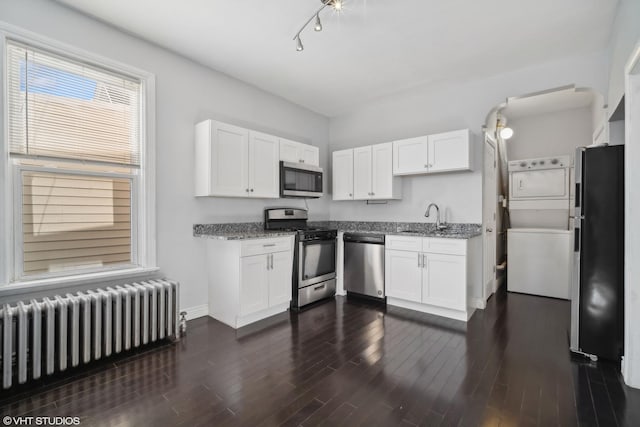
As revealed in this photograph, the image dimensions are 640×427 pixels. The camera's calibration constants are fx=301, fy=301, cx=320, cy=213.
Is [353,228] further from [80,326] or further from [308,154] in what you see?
[80,326]

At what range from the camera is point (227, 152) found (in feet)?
10.8

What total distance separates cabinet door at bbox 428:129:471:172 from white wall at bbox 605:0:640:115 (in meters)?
1.24

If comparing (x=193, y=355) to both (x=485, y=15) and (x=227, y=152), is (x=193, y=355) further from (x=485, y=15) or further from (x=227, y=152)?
(x=485, y=15)

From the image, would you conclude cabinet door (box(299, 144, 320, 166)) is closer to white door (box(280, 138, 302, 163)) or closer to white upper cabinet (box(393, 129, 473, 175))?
white door (box(280, 138, 302, 163))

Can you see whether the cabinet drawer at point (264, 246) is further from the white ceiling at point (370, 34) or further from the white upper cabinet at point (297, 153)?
the white ceiling at point (370, 34)

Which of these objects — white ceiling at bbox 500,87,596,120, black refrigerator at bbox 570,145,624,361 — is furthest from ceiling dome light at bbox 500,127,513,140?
black refrigerator at bbox 570,145,624,361

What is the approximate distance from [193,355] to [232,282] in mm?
775

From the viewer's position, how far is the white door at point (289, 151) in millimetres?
3899

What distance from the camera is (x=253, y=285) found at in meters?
3.15

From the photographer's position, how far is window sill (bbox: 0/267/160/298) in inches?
87.0

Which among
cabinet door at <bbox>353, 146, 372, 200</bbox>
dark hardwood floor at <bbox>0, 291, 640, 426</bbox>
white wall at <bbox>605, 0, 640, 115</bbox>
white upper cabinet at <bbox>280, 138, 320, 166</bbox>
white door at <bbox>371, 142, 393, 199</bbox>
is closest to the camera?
dark hardwood floor at <bbox>0, 291, 640, 426</bbox>

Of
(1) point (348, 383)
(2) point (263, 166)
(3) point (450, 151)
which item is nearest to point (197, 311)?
(2) point (263, 166)

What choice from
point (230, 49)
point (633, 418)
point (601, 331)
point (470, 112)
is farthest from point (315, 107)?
point (633, 418)

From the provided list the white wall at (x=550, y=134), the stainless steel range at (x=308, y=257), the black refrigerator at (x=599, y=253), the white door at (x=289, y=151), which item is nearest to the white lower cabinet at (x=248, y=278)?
the stainless steel range at (x=308, y=257)
